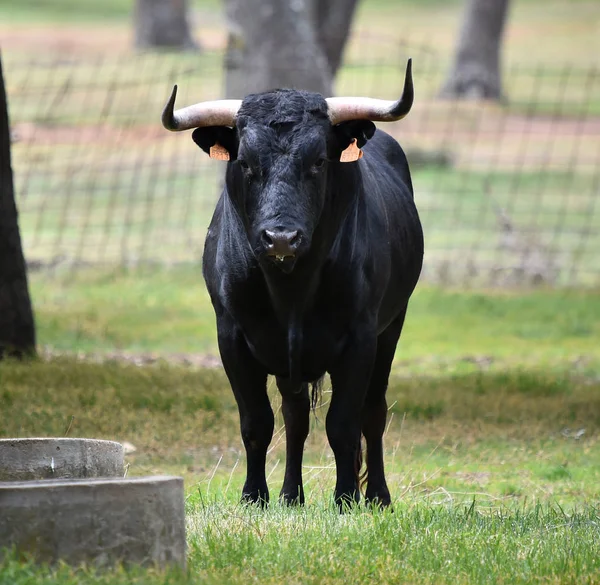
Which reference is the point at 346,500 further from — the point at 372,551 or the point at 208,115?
the point at 208,115

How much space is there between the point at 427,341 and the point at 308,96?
314 inches

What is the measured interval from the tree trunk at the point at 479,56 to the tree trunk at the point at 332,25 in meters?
11.4

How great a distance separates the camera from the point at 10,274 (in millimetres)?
11289

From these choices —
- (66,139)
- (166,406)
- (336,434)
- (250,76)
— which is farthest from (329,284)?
(66,139)

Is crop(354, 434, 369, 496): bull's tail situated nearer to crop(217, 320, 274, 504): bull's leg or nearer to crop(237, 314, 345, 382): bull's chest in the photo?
crop(217, 320, 274, 504): bull's leg

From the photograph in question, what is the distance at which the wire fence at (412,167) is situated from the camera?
19953mm

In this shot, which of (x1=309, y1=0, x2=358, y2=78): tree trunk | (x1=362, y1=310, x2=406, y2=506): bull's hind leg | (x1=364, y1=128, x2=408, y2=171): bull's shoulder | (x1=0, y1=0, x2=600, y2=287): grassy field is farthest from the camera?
(x1=309, y1=0, x2=358, y2=78): tree trunk

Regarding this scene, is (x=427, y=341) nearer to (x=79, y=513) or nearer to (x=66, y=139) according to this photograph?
(x=79, y=513)

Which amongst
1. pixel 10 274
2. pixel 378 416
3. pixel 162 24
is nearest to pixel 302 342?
pixel 378 416

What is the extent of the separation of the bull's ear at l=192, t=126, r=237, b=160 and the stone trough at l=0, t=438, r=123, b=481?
63.3 inches

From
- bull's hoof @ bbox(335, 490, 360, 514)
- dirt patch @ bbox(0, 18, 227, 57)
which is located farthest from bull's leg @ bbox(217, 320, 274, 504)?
dirt patch @ bbox(0, 18, 227, 57)

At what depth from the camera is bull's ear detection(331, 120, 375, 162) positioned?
23.0ft

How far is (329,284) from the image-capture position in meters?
7.09

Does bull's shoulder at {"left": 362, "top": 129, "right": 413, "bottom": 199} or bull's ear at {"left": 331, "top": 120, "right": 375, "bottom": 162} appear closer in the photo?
bull's ear at {"left": 331, "top": 120, "right": 375, "bottom": 162}
